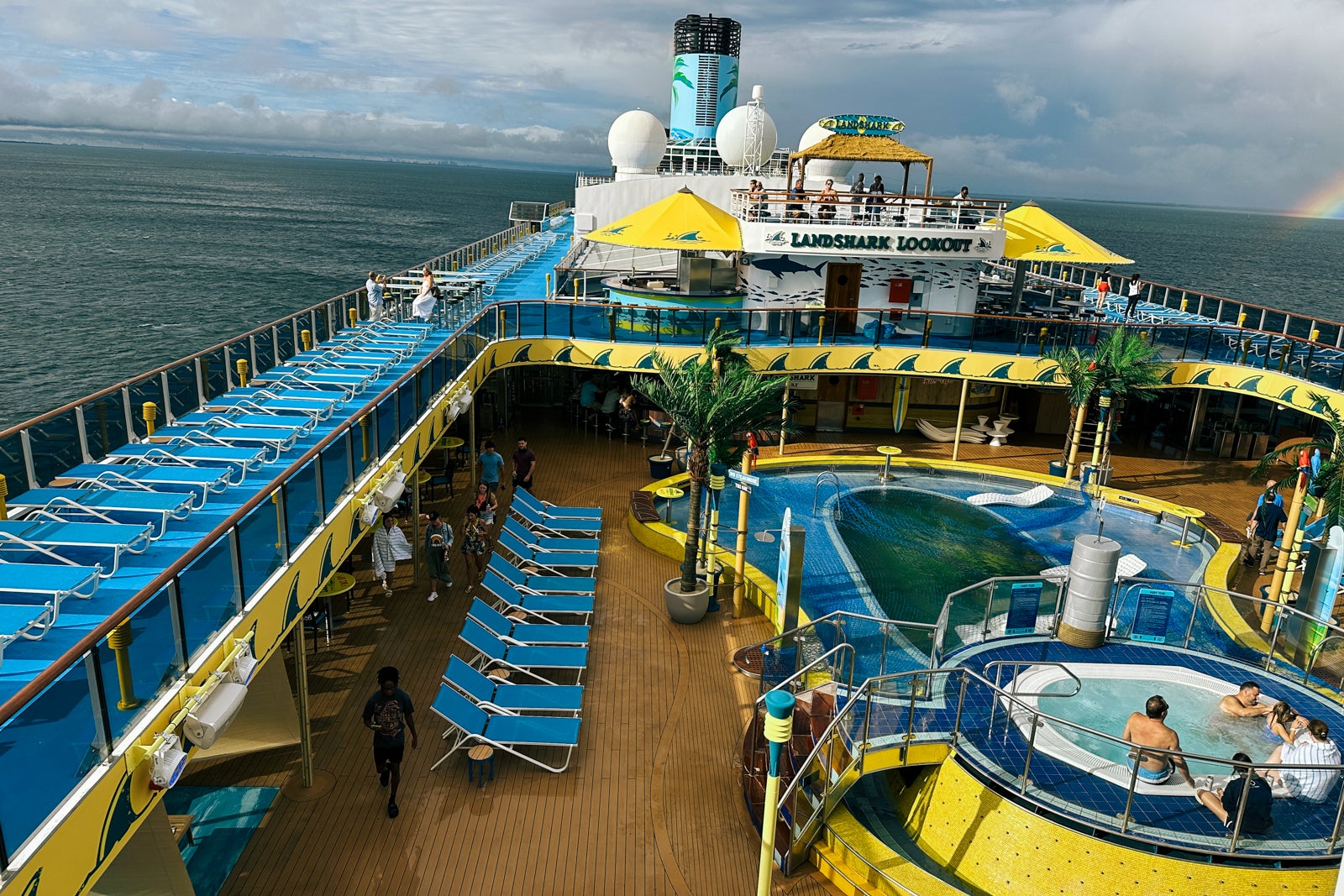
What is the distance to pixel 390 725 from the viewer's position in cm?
914

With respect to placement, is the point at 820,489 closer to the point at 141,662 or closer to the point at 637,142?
the point at 141,662

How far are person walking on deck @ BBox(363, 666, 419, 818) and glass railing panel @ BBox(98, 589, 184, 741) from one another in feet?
9.24

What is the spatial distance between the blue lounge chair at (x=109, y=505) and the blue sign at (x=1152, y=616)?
11099 millimetres

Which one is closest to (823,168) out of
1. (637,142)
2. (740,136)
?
(740,136)

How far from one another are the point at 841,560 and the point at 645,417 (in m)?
8.28

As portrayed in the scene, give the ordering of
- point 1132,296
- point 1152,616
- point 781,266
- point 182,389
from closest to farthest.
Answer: point 1152,616
point 182,389
point 781,266
point 1132,296

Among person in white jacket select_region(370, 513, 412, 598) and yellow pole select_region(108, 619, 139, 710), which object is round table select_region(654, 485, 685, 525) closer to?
person in white jacket select_region(370, 513, 412, 598)

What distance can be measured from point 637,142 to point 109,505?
31675 mm

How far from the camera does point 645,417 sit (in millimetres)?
22328

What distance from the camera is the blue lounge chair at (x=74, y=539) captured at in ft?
24.4

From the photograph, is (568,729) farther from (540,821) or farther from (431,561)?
(431,561)

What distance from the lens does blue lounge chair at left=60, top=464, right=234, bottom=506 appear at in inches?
358

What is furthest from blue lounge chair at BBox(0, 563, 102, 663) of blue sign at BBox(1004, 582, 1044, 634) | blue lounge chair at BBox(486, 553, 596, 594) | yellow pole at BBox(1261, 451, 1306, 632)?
yellow pole at BBox(1261, 451, 1306, 632)

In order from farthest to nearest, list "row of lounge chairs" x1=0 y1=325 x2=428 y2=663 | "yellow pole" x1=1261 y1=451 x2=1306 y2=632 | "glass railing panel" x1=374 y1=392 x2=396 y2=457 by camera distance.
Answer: "yellow pole" x1=1261 y1=451 x2=1306 y2=632, "glass railing panel" x1=374 y1=392 x2=396 y2=457, "row of lounge chairs" x1=0 y1=325 x2=428 y2=663
